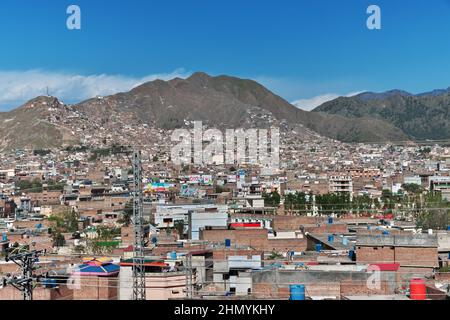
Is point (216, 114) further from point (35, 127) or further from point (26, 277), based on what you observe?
point (26, 277)

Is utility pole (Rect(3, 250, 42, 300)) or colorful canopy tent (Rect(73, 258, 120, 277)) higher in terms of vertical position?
utility pole (Rect(3, 250, 42, 300))

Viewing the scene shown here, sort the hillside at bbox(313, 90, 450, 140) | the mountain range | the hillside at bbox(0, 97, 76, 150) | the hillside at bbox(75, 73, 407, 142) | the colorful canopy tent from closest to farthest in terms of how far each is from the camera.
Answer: the colorful canopy tent → the hillside at bbox(0, 97, 76, 150) → the mountain range → the hillside at bbox(75, 73, 407, 142) → the hillside at bbox(313, 90, 450, 140)

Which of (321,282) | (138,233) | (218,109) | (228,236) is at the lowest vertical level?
(228,236)

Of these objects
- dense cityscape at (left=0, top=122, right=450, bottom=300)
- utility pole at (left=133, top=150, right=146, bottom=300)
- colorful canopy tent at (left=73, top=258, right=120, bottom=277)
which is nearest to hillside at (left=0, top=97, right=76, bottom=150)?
dense cityscape at (left=0, top=122, right=450, bottom=300)

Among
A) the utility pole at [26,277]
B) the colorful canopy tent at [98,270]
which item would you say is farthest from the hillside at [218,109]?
the utility pole at [26,277]

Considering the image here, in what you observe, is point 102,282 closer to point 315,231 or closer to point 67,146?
point 315,231

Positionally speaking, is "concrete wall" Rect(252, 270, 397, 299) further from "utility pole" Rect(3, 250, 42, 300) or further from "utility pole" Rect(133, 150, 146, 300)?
"utility pole" Rect(3, 250, 42, 300)

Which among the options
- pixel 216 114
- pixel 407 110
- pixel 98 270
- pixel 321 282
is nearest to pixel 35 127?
pixel 216 114
